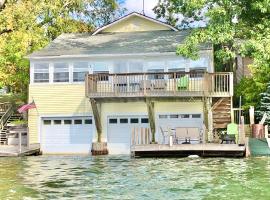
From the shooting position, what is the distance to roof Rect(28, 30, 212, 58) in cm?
3169

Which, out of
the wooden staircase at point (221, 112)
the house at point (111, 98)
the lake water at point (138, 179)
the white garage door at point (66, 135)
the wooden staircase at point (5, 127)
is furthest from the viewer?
the wooden staircase at point (5, 127)

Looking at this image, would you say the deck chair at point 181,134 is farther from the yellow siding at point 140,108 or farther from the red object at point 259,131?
the red object at point 259,131

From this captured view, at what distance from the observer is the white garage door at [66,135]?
32.0 m

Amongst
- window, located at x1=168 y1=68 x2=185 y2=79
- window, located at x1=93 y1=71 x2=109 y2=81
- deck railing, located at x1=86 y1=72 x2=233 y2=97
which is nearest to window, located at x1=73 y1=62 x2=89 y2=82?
window, located at x1=93 y1=71 x2=109 y2=81

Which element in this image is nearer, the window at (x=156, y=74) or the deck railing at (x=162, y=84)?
the deck railing at (x=162, y=84)

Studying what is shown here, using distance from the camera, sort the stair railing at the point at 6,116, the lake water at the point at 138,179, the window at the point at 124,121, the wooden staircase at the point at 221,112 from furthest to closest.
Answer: the stair railing at the point at 6,116 → the window at the point at 124,121 → the wooden staircase at the point at 221,112 → the lake water at the point at 138,179

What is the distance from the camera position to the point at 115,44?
111 feet

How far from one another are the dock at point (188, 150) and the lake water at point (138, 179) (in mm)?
758

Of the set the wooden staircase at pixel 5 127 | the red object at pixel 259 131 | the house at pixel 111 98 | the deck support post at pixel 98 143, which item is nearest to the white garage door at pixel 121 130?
the house at pixel 111 98

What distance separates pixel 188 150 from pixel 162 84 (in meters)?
4.16

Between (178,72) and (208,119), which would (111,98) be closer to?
(178,72)

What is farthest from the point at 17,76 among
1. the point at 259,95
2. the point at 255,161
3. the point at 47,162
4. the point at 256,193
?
the point at 256,193

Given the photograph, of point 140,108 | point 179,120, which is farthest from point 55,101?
point 179,120

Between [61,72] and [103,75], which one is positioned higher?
[61,72]
